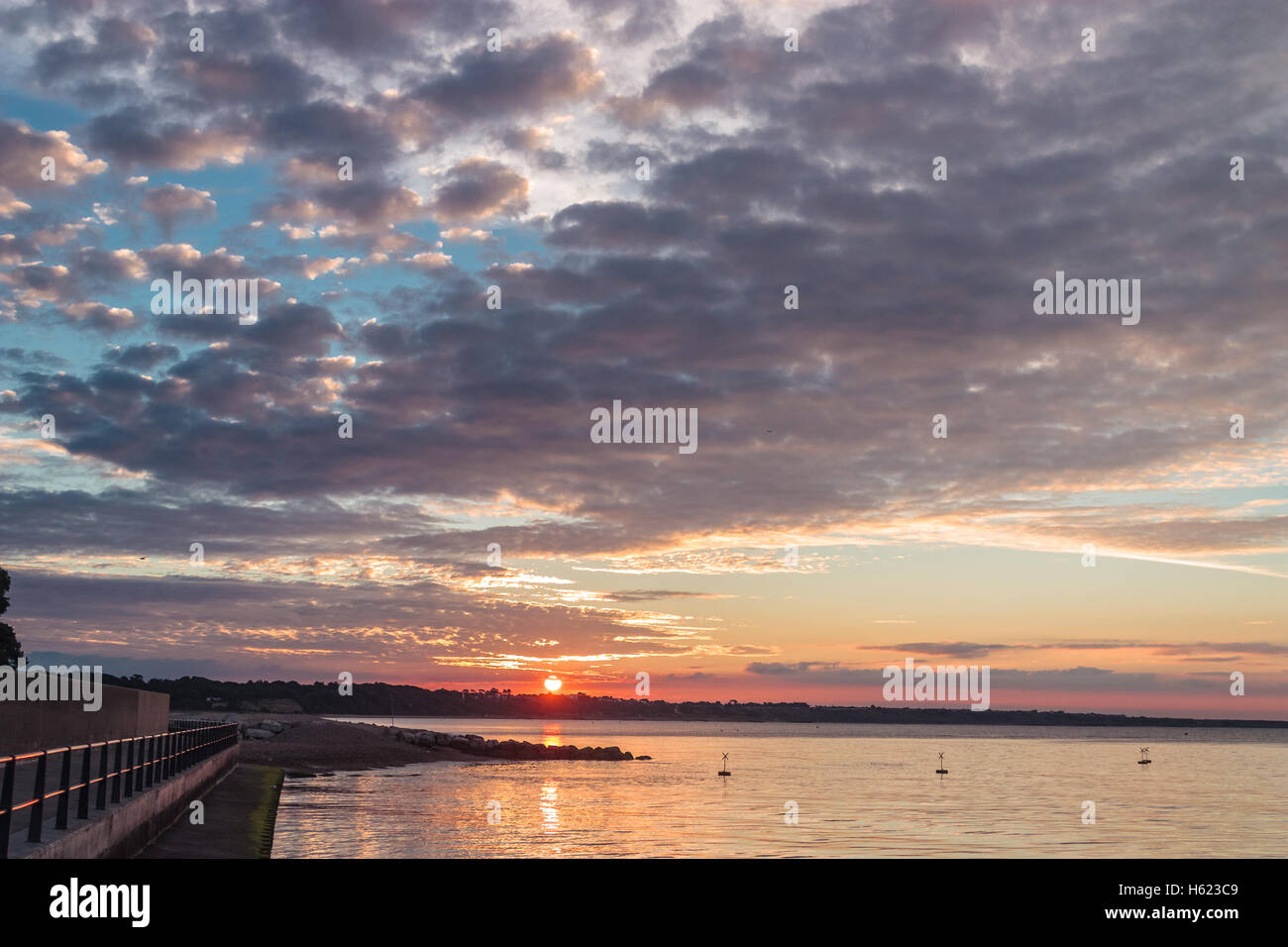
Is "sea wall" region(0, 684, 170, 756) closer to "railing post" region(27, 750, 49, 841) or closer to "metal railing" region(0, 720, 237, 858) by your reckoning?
"metal railing" region(0, 720, 237, 858)

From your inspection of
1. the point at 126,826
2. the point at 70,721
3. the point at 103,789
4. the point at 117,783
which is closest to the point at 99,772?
Answer: the point at 70,721

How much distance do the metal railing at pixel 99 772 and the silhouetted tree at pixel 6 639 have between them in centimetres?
2874

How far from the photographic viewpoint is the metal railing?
1391 cm

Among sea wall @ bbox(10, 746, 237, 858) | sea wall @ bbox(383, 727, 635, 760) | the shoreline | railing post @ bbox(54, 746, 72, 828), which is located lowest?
sea wall @ bbox(383, 727, 635, 760)

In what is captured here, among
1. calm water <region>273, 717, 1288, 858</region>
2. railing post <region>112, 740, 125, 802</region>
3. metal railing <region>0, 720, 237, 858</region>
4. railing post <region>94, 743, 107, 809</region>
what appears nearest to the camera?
metal railing <region>0, 720, 237, 858</region>

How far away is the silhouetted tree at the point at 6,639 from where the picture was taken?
237 feet

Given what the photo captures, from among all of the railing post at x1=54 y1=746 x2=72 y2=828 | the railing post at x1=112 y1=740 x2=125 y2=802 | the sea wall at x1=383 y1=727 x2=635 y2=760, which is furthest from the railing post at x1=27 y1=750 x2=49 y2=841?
the sea wall at x1=383 y1=727 x2=635 y2=760

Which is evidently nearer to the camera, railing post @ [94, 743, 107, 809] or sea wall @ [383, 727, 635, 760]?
railing post @ [94, 743, 107, 809]

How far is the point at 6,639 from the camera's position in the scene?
241 feet

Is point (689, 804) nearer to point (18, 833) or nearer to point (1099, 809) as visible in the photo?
point (1099, 809)

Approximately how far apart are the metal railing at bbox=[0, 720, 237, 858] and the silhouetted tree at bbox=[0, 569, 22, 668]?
2874 cm

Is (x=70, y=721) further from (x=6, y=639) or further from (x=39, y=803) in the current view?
(x=6, y=639)

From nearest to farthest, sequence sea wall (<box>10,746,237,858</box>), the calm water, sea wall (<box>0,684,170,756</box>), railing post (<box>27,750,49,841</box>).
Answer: railing post (<box>27,750,49,841</box>) < sea wall (<box>10,746,237,858</box>) < sea wall (<box>0,684,170,756</box>) < the calm water
